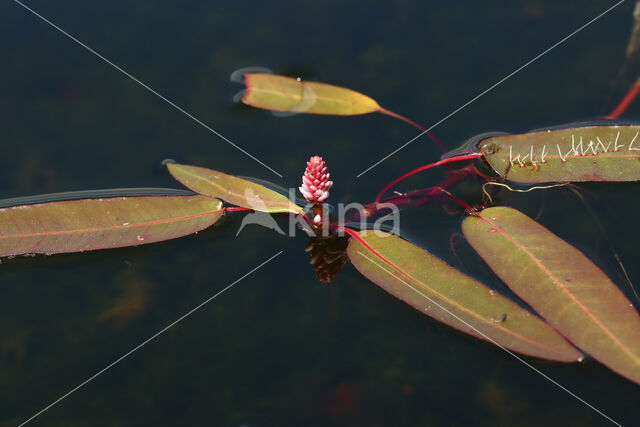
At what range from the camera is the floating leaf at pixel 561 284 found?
203 cm

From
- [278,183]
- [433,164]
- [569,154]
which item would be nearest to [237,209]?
[278,183]

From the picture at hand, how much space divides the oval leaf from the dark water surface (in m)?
0.06

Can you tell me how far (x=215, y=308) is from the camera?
7.82 ft

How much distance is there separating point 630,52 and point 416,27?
1221 mm

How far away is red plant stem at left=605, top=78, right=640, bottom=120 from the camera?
2965mm

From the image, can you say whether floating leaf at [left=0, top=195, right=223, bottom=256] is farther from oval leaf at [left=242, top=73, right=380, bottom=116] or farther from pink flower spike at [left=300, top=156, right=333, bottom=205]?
oval leaf at [left=242, top=73, right=380, bottom=116]

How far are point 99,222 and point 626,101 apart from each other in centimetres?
272

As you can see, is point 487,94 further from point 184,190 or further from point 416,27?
point 184,190

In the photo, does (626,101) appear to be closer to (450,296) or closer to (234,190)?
(450,296)

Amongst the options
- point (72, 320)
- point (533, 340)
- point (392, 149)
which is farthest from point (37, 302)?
point (533, 340)

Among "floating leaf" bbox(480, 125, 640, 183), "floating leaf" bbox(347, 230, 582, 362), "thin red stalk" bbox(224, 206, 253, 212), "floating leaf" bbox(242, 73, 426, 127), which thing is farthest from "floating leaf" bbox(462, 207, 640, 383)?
"thin red stalk" bbox(224, 206, 253, 212)

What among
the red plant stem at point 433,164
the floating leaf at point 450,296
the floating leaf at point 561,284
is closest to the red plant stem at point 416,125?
the red plant stem at point 433,164

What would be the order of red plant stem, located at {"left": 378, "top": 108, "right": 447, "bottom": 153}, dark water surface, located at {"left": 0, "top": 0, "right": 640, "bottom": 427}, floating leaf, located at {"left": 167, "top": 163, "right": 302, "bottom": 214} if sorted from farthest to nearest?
1. red plant stem, located at {"left": 378, "top": 108, "right": 447, "bottom": 153}
2. floating leaf, located at {"left": 167, "top": 163, "right": 302, "bottom": 214}
3. dark water surface, located at {"left": 0, "top": 0, "right": 640, "bottom": 427}

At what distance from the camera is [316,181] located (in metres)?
2.41
